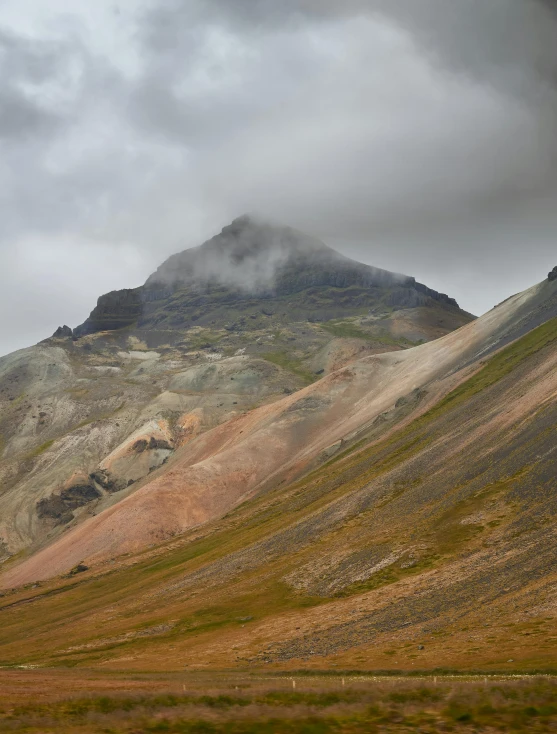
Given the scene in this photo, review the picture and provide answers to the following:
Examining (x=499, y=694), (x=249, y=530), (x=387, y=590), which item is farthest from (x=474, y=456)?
(x=499, y=694)

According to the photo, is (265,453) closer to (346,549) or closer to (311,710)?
(346,549)

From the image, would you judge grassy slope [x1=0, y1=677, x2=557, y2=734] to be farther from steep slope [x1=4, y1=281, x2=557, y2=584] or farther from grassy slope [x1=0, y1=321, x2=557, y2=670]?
steep slope [x1=4, y1=281, x2=557, y2=584]

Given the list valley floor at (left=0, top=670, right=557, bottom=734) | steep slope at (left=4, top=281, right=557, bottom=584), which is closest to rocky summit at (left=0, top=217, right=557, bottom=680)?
steep slope at (left=4, top=281, right=557, bottom=584)

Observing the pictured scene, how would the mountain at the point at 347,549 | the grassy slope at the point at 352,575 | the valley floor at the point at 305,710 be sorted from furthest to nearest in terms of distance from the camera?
the mountain at the point at 347,549, the grassy slope at the point at 352,575, the valley floor at the point at 305,710

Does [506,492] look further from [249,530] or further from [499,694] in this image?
[499,694]

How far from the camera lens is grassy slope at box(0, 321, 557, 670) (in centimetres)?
6066

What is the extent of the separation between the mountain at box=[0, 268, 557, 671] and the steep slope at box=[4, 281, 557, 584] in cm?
64

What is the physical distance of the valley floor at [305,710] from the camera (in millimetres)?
24859

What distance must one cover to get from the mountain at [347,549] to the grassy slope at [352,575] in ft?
1.21

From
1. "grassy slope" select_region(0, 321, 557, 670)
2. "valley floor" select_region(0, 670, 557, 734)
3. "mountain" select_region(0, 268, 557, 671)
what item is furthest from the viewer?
"mountain" select_region(0, 268, 557, 671)

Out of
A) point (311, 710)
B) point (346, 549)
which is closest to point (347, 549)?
point (346, 549)

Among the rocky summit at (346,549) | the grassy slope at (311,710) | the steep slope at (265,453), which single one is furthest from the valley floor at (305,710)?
the steep slope at (265,453)

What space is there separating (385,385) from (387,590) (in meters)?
126

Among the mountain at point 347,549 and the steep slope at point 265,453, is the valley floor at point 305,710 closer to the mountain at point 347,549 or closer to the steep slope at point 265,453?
the mountain at point 347,549
